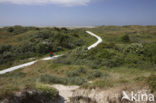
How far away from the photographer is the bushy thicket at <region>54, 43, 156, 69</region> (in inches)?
629

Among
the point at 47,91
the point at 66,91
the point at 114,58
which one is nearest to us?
the point at 47,91

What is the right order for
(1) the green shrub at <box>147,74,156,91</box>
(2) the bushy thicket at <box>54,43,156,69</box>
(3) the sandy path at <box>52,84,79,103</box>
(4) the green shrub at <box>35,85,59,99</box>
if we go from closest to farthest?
(1) the green shrub at <box>147,74,156,91</box> → (4) the green shrub at <box>35,85,59,99</box> → (3) the sandy path at <box>52,84,79,103</box> → (2) the bushy thicket at <box>54,43,156,69</box>

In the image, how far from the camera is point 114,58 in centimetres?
1681

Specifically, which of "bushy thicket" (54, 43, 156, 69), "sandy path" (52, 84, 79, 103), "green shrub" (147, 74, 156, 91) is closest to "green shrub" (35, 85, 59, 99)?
"sandy path" (52, 84, 79, 103)

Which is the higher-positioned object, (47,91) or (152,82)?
(152,82)

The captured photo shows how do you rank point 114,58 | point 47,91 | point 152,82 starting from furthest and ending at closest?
point 114,58, point 47,91, point 152,82

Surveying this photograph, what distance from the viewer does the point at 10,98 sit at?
5.61 meters

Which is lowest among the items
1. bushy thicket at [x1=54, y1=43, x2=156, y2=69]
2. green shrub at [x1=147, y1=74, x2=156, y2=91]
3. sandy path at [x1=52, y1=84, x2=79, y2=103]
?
sandy path at [x1=52, y1=84, x2=79, y2=103]

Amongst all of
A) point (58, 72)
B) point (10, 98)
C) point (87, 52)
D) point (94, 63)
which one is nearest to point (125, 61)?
point (94, 63)

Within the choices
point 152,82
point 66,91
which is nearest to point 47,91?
point 66,91

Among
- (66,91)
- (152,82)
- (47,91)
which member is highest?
(152,82)

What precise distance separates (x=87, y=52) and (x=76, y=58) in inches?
83.4

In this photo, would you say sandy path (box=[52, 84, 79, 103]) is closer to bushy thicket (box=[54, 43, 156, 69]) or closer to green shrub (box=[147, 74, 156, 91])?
green shrub (box=[147, 74, 156, 91])

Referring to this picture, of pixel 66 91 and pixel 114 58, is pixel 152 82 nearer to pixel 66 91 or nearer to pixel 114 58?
pixel 66 91
